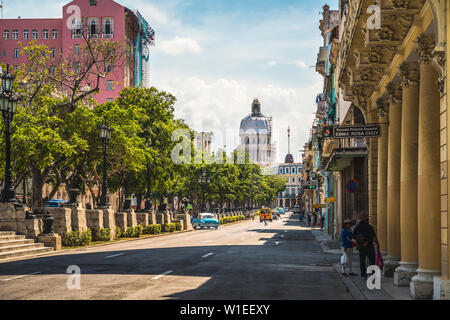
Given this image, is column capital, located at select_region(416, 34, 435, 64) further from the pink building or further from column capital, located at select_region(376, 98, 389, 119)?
the pink building

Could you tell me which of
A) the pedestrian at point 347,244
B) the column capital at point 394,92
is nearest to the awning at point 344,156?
the column capital at point 394,92

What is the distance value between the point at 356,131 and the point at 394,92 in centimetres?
172

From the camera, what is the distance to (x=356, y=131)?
1888 cm

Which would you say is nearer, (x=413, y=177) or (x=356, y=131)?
(x=413, y=177)

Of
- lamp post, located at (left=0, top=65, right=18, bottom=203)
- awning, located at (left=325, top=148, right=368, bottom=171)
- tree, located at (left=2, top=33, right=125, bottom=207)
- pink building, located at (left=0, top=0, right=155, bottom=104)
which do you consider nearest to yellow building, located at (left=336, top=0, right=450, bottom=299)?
awning, located at (left=325, top=148, right=368, bottom=171)

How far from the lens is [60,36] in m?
101

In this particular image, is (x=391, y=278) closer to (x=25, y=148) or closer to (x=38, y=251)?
(x=38, y=251)

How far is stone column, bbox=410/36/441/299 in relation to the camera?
1291 centimetres

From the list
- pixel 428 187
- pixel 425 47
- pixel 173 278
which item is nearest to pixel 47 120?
pixel 173 278

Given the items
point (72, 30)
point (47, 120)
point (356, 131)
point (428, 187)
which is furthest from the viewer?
point (72, 30)

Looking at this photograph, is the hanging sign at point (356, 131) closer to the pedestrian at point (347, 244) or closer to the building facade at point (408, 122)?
the building facade at point (408, 122)

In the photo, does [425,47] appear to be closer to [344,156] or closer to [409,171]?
[409,171]
